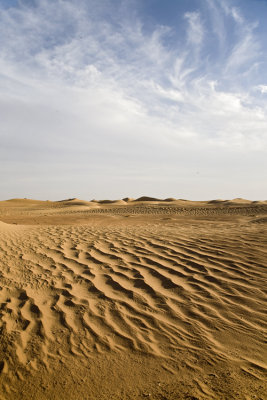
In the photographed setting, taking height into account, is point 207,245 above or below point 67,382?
above

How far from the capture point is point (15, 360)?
252 cm

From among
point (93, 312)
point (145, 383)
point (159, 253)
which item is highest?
point (159, 253)

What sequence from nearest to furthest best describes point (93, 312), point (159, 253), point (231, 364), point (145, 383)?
point (145, 383)
point (231, 364)
point (93, 312)
point (159, 253)

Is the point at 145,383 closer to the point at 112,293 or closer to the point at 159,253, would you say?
the point at 112,293

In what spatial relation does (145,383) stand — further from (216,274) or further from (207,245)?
(207,245)

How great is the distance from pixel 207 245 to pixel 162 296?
261 centimetres

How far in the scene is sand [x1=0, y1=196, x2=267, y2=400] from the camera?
2.28 meters

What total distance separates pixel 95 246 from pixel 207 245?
2622mm

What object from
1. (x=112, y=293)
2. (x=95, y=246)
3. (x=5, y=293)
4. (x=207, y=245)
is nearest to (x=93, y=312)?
(x=112, y=293)

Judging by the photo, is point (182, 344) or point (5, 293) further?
point (5, 293)

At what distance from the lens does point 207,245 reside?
5992mm

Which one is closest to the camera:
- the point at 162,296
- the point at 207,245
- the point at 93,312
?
the point at 93,312

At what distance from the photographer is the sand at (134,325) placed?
89.9 inches

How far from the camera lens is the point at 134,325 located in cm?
309
